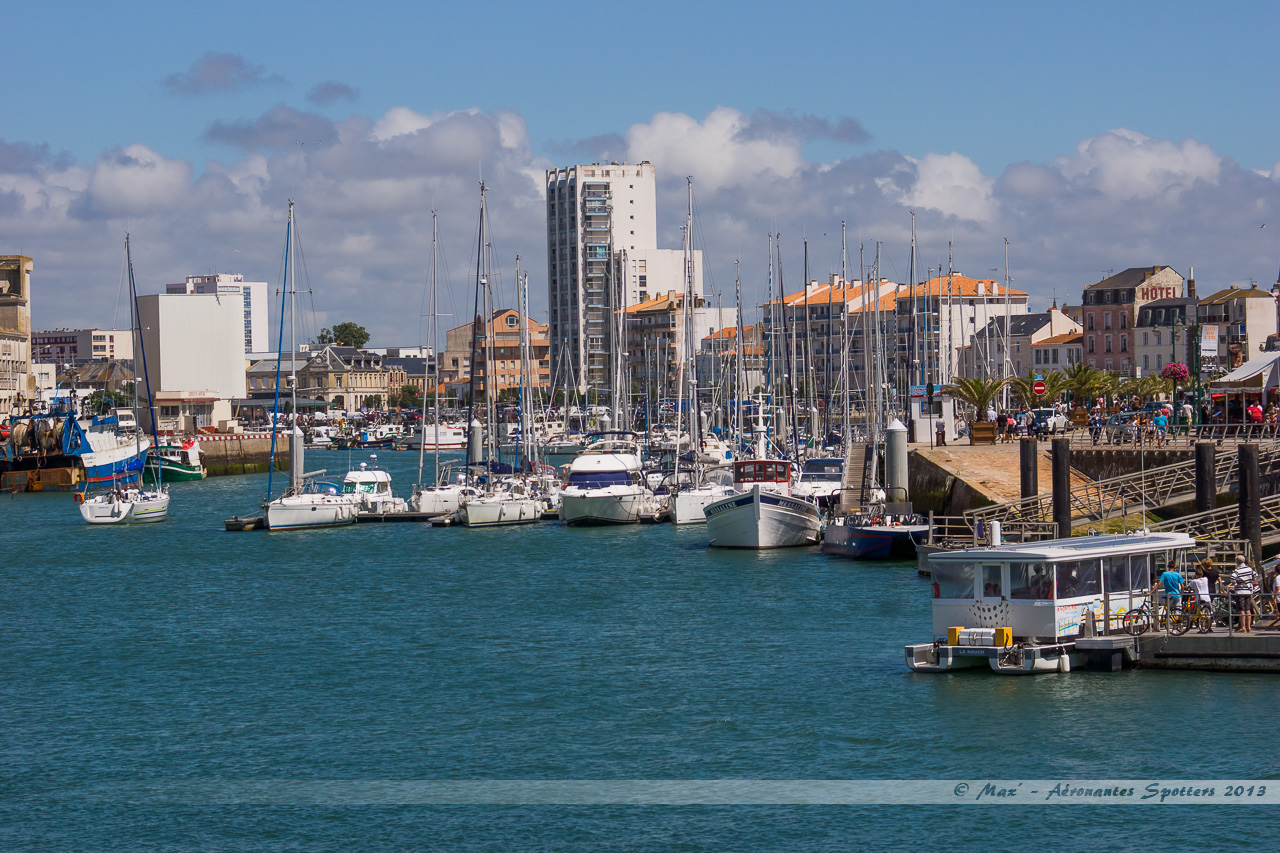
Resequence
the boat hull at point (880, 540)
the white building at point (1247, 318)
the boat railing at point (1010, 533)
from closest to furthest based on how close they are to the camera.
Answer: the boat railing at point (1010, 533)
the boat hull at point (880, 540)
the white building at point (1247, 318)

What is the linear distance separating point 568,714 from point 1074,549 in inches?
430

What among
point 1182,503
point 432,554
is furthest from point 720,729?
point 432,554

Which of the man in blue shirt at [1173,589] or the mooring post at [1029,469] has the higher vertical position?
the mooring post at [1029,469]

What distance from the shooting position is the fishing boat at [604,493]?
70.8m

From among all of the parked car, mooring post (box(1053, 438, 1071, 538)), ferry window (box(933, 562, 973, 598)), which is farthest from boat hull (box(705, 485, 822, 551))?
ferry window (box(933, 562, 973, 598))

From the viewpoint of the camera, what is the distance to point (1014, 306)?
170 meters

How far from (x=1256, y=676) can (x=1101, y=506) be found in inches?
574

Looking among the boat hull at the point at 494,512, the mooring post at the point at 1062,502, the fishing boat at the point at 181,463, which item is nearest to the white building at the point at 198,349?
the fishing boat at the point at 181,463

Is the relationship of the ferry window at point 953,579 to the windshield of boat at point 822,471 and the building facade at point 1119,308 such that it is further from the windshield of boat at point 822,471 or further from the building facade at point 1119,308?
the building facade at point 1119,308

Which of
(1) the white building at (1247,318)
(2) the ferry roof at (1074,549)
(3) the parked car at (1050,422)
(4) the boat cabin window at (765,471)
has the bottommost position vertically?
(2) the ferry roof at (1074,549)

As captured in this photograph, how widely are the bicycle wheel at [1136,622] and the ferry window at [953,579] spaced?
3.27m

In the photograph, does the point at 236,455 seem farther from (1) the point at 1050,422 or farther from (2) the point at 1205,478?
(2) the point at 1205,478

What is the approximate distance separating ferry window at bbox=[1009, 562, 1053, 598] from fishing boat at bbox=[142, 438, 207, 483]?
104m

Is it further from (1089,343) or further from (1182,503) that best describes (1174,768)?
(1089,343)
